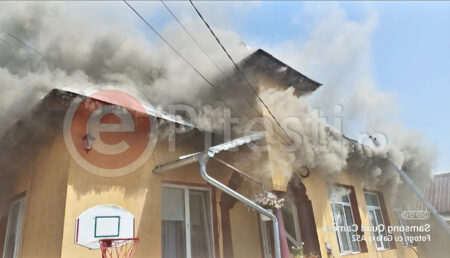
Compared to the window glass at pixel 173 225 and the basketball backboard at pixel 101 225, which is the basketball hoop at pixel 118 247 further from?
the window glass at pixel 173 225

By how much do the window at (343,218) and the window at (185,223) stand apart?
4.08 m

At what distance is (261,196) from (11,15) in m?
8.05

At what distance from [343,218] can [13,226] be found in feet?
27.2

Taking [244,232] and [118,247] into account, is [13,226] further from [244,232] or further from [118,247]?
[244,232]

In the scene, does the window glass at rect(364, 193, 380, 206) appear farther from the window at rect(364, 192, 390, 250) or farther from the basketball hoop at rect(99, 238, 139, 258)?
the basketball hoop at rect(99, 238, 139, 258)

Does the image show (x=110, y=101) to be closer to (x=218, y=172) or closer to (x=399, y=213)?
(x=218, y=172)

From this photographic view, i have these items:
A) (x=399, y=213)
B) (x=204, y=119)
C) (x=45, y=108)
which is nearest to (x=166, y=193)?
(x=204, y=119)

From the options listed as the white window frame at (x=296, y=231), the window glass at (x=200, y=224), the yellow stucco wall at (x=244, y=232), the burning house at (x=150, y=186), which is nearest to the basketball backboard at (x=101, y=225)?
the burning house at (x=150, y=186)

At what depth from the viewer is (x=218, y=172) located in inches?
270

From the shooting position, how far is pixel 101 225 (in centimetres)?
446

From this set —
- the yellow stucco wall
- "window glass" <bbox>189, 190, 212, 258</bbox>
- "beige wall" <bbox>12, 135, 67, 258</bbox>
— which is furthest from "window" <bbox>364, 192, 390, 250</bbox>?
"beige wall" <bbox>12, 135, 67, 258</bbox>

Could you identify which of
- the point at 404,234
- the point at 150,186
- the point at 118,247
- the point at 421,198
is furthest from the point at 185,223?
the point at 404,234

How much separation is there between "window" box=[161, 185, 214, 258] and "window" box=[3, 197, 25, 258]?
101 inches

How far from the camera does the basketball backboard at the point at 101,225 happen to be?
4328mm
